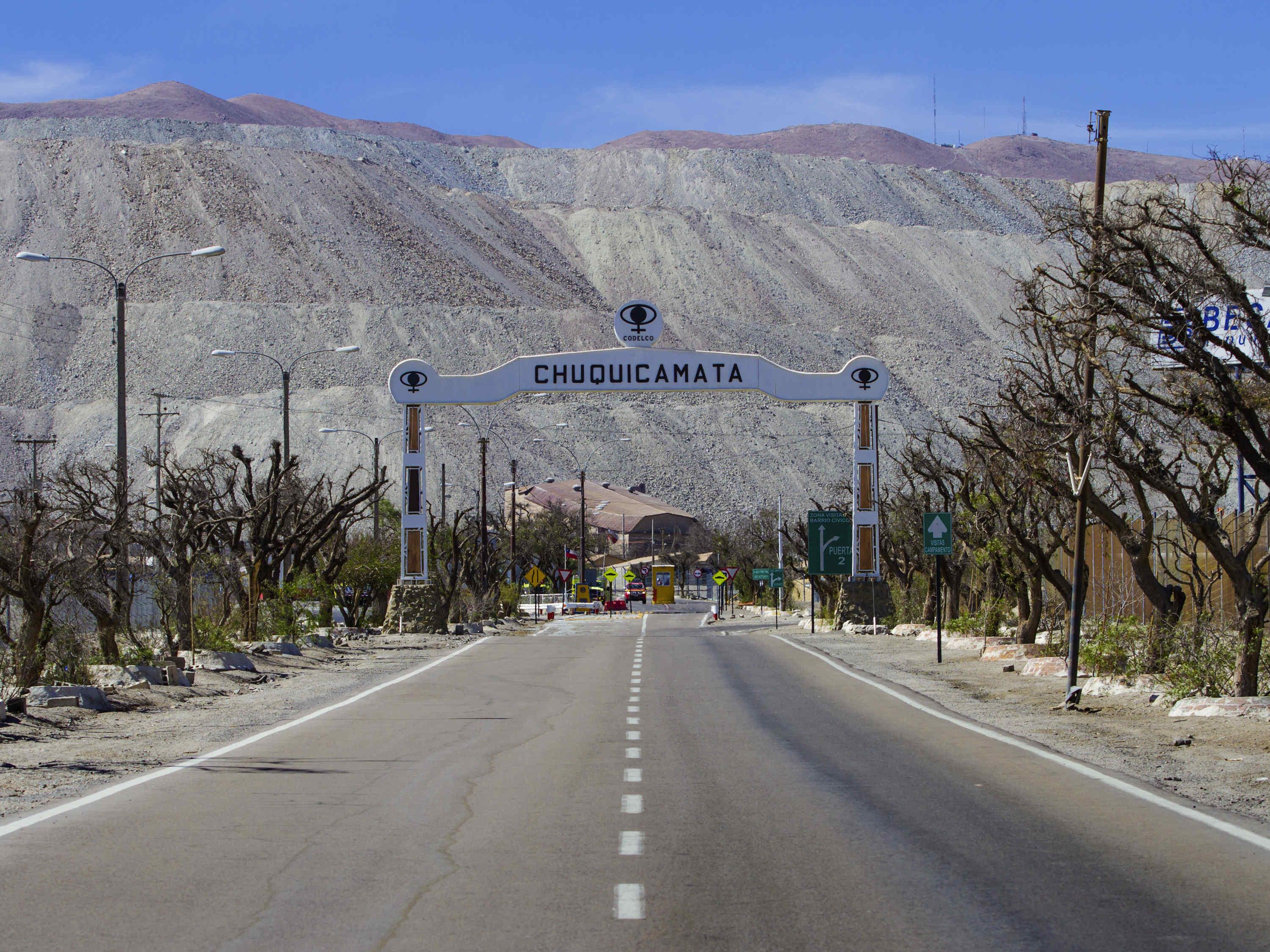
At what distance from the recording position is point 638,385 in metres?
31.3

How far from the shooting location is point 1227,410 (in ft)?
50.1

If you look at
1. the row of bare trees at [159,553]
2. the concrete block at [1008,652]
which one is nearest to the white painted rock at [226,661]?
the row of bare trees at [159,553]

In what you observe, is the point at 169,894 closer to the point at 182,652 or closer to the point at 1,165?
the point at 182,652

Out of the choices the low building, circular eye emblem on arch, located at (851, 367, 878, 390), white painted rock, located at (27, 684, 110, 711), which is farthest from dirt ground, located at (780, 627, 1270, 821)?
the low building

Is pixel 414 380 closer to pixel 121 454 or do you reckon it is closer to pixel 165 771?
pixel 121 454

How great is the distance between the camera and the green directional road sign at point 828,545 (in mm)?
39594

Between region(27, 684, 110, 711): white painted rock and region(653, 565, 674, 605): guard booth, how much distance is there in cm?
6549

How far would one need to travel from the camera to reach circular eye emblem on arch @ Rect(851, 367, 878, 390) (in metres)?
33.3

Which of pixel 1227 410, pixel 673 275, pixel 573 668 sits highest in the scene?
pixel 673 275

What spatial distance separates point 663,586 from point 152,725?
223 ft

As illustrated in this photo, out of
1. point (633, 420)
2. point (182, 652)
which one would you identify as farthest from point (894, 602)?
point (633, 420)

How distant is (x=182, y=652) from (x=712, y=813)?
19.0 m

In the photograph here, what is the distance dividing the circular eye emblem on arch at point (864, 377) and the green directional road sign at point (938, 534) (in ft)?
16.5

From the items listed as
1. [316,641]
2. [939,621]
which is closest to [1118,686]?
[939,621]
